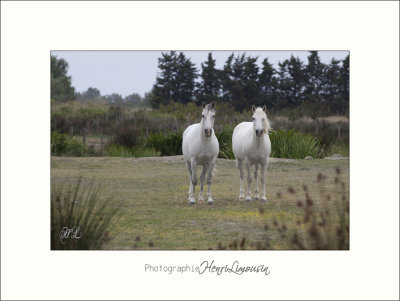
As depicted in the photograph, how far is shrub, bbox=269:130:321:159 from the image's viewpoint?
1856 cm

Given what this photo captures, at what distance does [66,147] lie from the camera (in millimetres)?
18703

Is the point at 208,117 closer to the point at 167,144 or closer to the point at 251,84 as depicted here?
the point at 251,84

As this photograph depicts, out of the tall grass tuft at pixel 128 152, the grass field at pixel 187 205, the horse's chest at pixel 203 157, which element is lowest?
the grass field at pixel 187 205

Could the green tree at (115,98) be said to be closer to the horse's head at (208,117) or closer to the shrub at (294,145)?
the shrub at (294,145)

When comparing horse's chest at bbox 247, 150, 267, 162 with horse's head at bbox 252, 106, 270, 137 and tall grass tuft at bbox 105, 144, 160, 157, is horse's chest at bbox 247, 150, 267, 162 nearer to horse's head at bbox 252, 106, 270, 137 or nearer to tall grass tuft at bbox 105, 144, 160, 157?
horse's head at bbox 252, 106, 270, 137

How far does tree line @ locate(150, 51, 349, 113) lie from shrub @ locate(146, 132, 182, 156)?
572 cm

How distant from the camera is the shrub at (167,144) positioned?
19.6 m

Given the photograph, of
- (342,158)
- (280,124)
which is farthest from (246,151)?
(280,124)

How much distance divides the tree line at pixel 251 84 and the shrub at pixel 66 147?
6.20 m

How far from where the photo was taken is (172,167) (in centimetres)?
1606

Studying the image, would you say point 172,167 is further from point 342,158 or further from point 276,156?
point 342,158

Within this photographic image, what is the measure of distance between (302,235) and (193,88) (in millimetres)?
6358

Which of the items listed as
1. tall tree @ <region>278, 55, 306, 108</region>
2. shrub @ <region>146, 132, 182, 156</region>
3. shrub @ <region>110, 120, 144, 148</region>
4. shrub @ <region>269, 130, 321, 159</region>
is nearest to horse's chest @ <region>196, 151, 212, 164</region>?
tall tree @ <region>278, 55, 306, 108</region>
